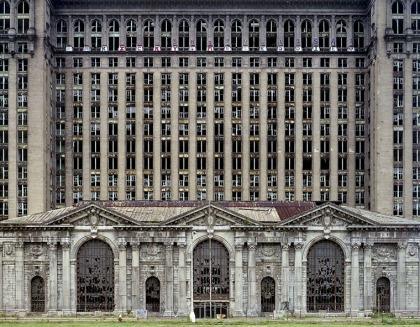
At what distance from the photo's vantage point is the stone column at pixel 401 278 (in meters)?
165

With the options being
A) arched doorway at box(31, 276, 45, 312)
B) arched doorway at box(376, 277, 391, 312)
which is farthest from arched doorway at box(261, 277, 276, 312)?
arched doorway at box(31, 276, 45, 312)

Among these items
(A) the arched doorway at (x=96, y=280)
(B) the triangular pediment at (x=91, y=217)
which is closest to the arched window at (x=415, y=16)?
(B) the triangular pediment at (x=91, y=217)

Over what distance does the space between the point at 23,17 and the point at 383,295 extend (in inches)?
3552

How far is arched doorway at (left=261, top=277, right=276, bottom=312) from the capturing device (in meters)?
164

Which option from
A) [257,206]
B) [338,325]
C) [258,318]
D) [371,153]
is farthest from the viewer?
[371,153]

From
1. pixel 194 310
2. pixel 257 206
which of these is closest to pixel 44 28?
pixel 257 206

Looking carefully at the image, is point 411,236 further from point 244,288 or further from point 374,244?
point 244,288

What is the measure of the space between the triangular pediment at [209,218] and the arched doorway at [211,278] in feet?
11.2

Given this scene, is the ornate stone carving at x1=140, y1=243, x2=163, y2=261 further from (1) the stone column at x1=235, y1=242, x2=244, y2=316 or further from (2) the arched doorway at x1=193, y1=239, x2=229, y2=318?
(1) the stone column at x1=235, y1=242, x2=244, y2=316

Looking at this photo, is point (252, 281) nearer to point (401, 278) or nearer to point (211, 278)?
point (211, 278)

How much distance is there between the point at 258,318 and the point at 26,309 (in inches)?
1528

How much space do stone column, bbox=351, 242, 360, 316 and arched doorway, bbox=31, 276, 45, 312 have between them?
51.9m

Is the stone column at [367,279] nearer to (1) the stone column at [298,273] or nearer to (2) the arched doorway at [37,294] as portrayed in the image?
(1) the stone column at [298,273]

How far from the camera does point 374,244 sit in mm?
165250
